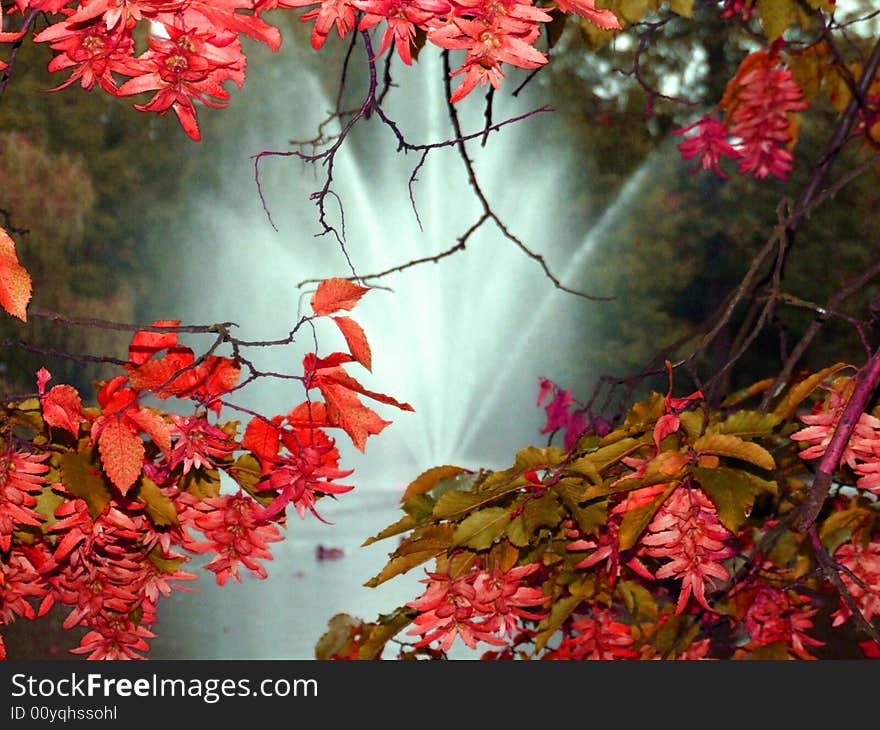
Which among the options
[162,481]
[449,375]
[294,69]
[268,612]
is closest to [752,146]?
[162,481]

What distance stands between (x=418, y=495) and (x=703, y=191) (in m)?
6.70

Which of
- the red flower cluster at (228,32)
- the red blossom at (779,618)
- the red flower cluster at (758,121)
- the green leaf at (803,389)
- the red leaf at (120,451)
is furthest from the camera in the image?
the red flower cluster at (758,121)

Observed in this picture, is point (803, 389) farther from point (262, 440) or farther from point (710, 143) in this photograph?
point (710, 143)

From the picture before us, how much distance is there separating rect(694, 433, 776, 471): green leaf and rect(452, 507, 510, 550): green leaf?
11 cm

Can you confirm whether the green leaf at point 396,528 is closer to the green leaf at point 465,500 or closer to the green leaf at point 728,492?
the green leaf at point 465,500

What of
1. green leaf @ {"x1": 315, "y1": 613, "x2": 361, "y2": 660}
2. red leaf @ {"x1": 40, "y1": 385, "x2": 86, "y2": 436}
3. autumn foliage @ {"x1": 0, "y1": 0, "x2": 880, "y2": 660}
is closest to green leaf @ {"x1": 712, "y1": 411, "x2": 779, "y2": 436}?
autumn foliage @ {"x1": 0, "y1": 0, "x2": 880, "y2": 660}

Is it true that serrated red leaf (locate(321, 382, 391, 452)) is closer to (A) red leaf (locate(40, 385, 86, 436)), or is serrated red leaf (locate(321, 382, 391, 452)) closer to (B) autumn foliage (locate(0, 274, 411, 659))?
(B) autumn foliage (locate(0, 274, 411, 659))

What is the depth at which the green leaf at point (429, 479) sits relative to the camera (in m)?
0.70

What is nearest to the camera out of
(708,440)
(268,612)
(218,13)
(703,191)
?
(218,13)

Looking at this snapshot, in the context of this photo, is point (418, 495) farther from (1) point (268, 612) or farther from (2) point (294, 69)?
(2) point (294, 69)

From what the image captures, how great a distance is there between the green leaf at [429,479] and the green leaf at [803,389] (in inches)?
8.2

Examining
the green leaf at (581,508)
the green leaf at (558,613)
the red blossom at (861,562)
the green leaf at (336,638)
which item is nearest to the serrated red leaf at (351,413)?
the green leaf at (581,508)

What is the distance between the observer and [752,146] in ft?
4.34

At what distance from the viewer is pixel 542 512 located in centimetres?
58
